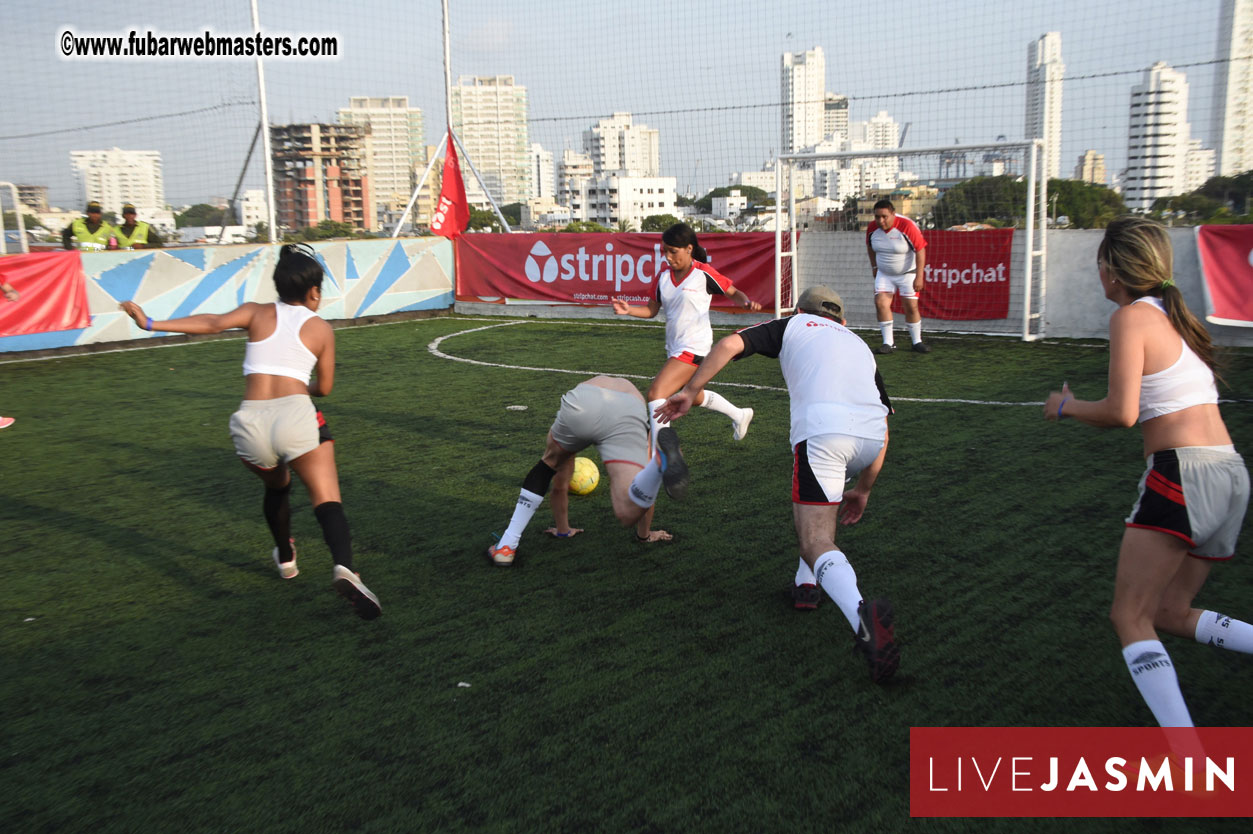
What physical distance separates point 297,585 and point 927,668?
3.22m

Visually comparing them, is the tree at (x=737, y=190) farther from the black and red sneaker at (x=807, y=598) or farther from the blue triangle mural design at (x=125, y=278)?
the black and red sneaker at (x=807, y=598)

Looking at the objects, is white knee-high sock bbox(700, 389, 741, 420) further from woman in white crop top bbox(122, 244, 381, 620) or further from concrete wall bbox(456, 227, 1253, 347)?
concrete wall bbox(456, 227, 1253, 347)

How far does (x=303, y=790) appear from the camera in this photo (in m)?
3.22

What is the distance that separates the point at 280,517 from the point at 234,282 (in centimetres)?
1189

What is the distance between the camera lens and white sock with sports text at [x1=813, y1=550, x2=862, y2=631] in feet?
12.5

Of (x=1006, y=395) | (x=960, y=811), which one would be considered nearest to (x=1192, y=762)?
(x=960, y=811)

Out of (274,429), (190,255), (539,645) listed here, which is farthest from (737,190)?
(539,645)

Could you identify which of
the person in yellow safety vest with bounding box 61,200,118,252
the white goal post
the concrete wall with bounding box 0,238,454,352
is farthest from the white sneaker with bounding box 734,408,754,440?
the person in yellow safety vest with bounding box 61,200,118,252

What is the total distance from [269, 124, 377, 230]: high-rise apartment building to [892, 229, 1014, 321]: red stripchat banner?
11343 mm

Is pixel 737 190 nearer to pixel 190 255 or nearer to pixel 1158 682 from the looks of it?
pixel 190 255

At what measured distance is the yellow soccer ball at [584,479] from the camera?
21.4 ft

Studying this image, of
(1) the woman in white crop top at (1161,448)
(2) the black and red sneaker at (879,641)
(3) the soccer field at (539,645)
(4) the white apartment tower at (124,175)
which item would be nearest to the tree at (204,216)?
(4) the white apartment tower at (124,175)

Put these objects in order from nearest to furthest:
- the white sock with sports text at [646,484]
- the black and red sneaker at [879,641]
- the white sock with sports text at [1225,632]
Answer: the white sock with sports text at [1225,632], the black and red sneaker at [879,641], the white sock with sports text at [646,484]

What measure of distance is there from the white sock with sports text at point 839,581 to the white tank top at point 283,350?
8.58 feet
